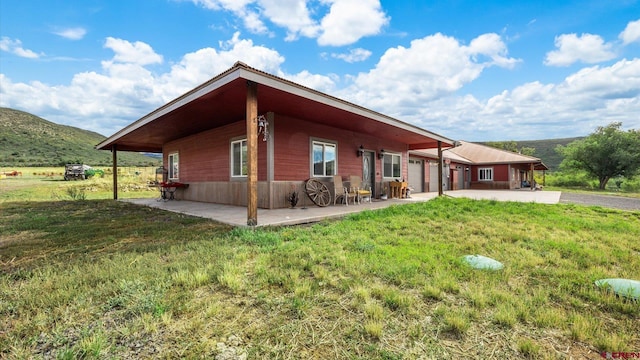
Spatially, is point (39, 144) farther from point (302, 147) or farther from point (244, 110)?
point (302, 147)

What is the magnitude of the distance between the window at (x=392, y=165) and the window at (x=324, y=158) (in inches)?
131

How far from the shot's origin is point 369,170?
10.8 meters

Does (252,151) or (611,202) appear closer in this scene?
(252,151)

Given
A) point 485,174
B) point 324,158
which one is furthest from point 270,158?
point 485,174

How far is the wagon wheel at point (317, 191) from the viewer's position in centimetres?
816

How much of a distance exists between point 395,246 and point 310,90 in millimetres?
3704

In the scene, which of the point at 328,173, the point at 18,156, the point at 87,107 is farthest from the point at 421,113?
the point at 18,156

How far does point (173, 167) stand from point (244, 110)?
7602mm

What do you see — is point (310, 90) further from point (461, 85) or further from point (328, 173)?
point (461, 85)

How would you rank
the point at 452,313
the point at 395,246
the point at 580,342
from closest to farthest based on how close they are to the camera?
the point at 580,342, the point at 452,313, the point at 395,246

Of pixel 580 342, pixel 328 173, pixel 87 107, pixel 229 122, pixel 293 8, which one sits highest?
pixel 87 107

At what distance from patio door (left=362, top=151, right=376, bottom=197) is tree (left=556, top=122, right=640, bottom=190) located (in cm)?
2631

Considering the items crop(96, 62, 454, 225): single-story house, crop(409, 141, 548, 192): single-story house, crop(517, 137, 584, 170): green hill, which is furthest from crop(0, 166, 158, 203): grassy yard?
crop(517, 137, 584, 170): green hill

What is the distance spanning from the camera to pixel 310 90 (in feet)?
18.5
